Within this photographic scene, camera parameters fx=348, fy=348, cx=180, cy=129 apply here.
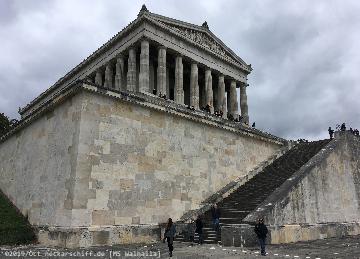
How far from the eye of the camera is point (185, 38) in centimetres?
3541

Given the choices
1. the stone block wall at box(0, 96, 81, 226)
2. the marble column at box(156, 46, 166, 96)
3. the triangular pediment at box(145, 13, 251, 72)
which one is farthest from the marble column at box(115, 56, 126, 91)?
the stone block wall at box(0, 96, 81, 226)

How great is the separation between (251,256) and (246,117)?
3041 cm

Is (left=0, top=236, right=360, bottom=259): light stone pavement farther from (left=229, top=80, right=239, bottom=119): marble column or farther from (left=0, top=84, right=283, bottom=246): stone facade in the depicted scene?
(left=229, top=80, right=239, bottom=119): marble column

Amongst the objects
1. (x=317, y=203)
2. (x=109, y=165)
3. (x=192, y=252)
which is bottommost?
(x=192, y=252)

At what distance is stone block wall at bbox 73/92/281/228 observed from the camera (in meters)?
14.1

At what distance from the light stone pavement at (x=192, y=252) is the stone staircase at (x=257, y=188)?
2.15 metres

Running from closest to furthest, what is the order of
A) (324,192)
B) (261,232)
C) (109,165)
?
1. (261,232)
2. (109,165)
3. (324,192)

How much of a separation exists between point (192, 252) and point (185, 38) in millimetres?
27131

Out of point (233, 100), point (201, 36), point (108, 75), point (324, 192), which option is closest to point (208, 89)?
point (233, 100)

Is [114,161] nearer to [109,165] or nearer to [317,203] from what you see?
[109,165]

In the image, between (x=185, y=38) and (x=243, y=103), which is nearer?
(x=185, y=38)

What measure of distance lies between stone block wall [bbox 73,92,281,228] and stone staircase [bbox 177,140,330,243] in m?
1.27

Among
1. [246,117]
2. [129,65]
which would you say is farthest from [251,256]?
[246,117]

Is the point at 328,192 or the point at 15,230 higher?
the point at 328,192
